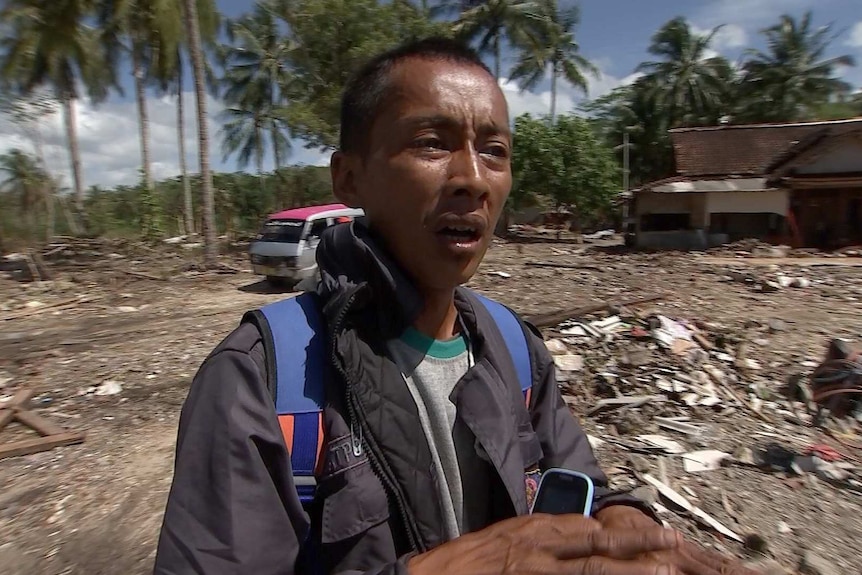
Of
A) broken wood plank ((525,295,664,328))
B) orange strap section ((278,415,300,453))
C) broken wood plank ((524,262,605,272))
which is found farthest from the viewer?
broken wood plank ((524,262,605,272))

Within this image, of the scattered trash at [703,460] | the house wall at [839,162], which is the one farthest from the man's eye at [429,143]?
the house wall at [839,162]

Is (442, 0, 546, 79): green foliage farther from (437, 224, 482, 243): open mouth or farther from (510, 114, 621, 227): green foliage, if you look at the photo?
(437, 224, 482, 243): open mouth

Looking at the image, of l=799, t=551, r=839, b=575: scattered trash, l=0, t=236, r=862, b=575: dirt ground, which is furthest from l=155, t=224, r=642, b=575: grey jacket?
l=0, t=236, r=862, b=575: dirt ground

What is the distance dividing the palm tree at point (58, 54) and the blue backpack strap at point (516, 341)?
21.7 meters

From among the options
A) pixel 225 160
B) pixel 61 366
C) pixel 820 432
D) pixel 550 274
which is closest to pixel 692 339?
pixel 820 432

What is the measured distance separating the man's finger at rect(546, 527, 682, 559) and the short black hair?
832 mm

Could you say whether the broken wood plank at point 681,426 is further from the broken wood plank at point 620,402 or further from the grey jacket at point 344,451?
the grey jacket at point 344,451

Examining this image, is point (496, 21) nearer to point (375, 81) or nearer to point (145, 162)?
point (145, 162)

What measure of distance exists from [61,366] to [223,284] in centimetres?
734

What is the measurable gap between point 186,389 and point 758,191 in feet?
70.3

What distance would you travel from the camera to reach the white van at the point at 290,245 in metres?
13.4

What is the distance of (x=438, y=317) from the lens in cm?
129

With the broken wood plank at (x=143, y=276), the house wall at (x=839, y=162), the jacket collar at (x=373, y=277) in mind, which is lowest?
the broken wood plank at (x=143, y=276)

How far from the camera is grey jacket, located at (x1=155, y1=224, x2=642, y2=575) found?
0.90 m
